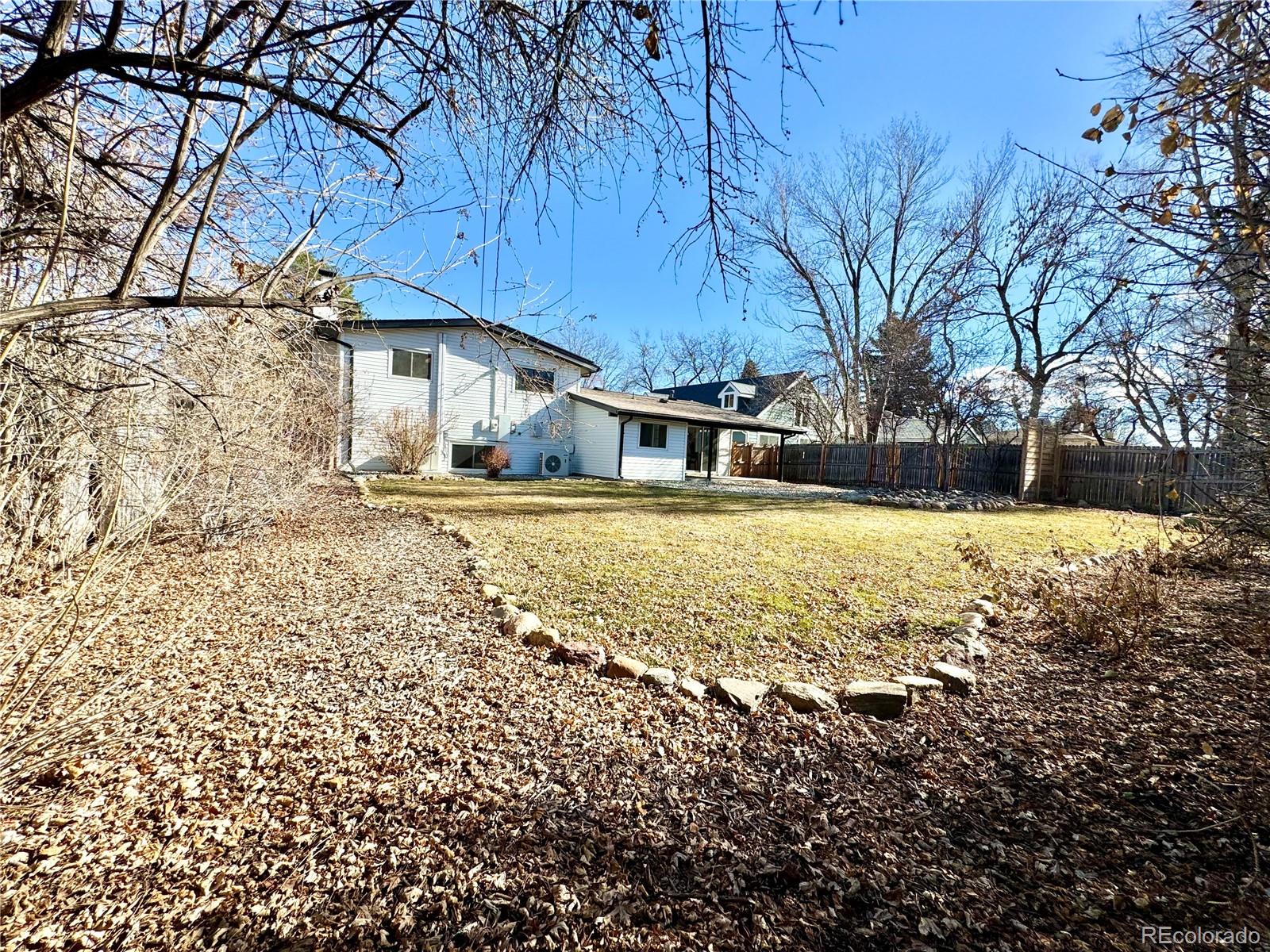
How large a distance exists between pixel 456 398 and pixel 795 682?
15.2 metres

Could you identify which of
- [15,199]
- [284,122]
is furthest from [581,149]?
[15,199]

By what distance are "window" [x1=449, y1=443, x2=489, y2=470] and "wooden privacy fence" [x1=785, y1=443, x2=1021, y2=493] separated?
515 inches

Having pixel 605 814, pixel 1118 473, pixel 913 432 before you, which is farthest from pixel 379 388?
pixel 913 432

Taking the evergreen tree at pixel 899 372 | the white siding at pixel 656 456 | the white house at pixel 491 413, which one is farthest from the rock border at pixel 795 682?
the evergreen tree at pixel 899 372

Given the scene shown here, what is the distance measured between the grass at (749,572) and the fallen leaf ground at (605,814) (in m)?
0.66

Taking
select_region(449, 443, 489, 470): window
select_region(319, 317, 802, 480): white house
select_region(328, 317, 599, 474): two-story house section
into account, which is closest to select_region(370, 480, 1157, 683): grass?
select_region(328, 317, 599, 474): two-story house section

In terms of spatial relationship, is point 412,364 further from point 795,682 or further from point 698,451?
point 795,682

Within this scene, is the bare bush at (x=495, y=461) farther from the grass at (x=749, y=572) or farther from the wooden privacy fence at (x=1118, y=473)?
the wooden privacy fence at (x=1118, y=473)

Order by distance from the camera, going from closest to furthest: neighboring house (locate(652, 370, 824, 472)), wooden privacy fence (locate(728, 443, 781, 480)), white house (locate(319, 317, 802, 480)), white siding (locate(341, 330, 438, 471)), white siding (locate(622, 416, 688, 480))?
1. white siding (locate(341, 330, 438, 471))
2. white house (locate(319, 317, 802, 480))
3. white siding (locate(622, 416, 688, 480))
4. wooden privacy fence (locate(728, 443, 781, 480))
5. neighboring house (locate(652, 370, 824, 472))

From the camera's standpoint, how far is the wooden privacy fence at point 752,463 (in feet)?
77.5

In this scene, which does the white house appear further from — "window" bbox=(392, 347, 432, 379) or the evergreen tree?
the evergreen tree

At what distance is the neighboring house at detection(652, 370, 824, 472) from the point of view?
28.6m

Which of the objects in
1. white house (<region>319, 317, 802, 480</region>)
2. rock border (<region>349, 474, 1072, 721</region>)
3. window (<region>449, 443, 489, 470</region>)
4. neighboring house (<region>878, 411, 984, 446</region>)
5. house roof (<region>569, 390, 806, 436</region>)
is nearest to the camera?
rock border (<region>349, 474, 1072, 721</region>)

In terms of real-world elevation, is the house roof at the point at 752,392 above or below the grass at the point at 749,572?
above
